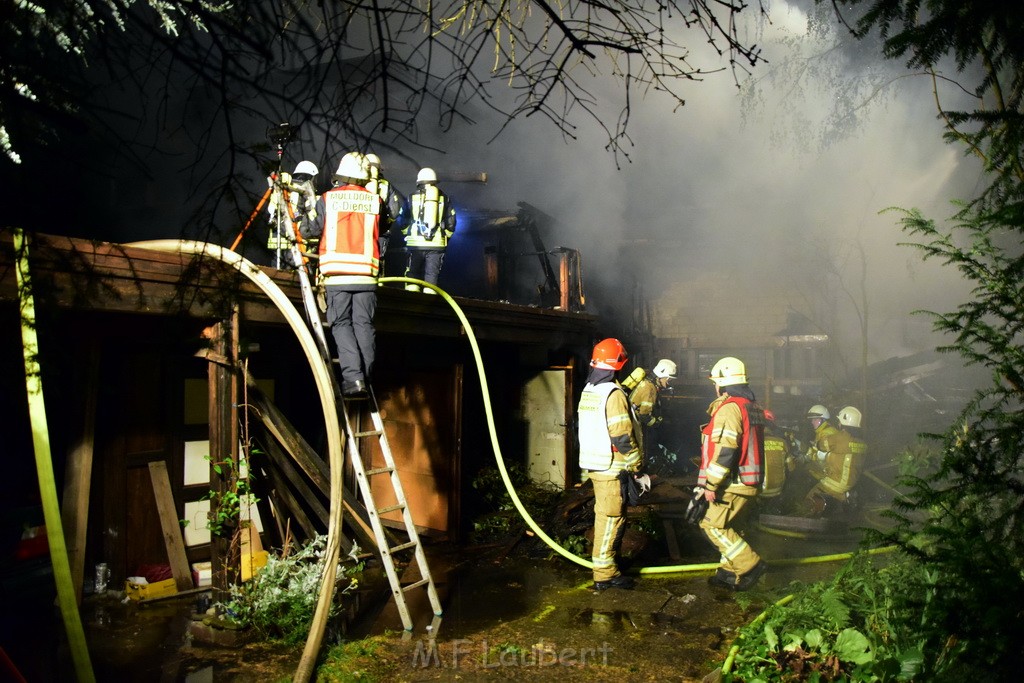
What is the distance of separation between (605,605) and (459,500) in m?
2.39

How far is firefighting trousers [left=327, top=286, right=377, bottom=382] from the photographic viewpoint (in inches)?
205

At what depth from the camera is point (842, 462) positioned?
789 centimetres

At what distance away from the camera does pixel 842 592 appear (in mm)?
4664

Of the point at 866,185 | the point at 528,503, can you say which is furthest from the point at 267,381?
the point at 866,185

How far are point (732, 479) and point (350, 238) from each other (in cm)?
404

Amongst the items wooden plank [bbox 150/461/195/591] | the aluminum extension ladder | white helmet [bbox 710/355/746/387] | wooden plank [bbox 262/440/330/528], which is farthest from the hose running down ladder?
white helmet [bbox 710/355/746/387]

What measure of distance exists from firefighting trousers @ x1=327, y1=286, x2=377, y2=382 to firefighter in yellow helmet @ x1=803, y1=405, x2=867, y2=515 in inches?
227

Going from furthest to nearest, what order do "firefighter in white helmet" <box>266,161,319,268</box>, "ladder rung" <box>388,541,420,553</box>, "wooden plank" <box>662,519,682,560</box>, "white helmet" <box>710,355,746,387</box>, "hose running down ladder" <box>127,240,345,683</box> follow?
"wooden plank" <box>662,519,682,560</box> → "white helmet" <box>710,355,746,387</box> → "ladder rung" <box>388,541,420,553</box> → "firefighter in white helmet" <box>266,161,319,268</box> → "hose running down ladder" <box>127,240,345,683</box>

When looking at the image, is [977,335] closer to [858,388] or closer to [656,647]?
[656,647]

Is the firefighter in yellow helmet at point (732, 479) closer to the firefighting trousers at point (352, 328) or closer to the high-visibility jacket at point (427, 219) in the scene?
the firefighting trousers at point (352, 328)

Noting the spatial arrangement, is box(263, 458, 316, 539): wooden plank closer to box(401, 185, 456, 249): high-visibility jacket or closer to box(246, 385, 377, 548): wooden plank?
box(246, 385, 377, 548): wooden plank

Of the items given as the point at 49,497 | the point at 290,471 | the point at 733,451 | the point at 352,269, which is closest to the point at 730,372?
the point at 733,451

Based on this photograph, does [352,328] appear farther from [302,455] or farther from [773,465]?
[773,465]

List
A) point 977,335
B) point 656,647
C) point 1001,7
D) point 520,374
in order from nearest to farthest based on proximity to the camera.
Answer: point 1001,7 < point 977,335 < point 656,647 < point 520,374
